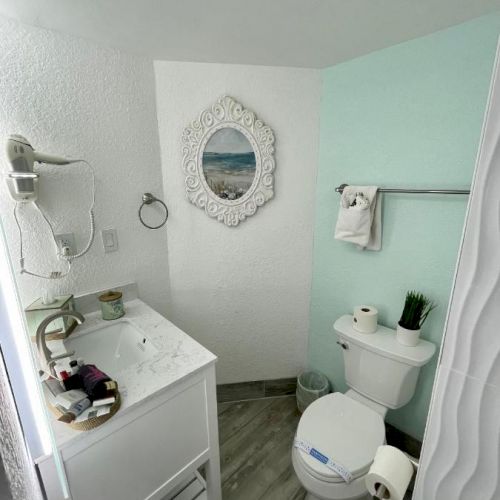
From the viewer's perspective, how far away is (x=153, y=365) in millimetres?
1037

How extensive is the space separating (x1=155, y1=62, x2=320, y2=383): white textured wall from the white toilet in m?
0.49

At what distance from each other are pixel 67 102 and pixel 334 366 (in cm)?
203

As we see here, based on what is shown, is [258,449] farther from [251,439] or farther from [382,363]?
[382,363]

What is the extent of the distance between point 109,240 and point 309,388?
1.58m

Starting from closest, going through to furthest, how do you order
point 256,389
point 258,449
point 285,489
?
point 285,489 < point 258,449 < point 256,389

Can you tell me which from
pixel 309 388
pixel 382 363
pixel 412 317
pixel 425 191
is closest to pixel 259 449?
pixel 309 388

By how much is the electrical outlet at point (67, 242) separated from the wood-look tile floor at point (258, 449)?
1394 millimetres

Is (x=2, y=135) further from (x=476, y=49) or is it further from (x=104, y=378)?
(x=476, y=49)

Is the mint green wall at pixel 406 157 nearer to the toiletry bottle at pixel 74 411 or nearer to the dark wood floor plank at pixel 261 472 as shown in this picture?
the dark wood floor plank at pixel 261 472

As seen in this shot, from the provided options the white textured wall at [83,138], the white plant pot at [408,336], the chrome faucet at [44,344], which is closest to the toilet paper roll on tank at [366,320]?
the white plant pot at [408,336]

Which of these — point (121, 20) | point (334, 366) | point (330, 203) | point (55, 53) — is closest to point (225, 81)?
point (121, 20)

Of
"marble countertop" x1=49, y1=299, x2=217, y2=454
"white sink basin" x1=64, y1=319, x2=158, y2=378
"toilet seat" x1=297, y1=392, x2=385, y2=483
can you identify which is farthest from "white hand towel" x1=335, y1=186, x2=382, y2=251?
"white sink basin" x1=64, y1=319, x2=158, y2=378

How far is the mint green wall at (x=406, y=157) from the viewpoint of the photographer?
44.3 inches

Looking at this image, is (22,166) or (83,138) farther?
(83,138)
